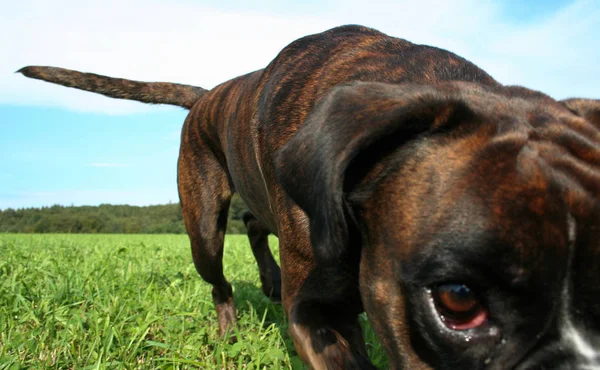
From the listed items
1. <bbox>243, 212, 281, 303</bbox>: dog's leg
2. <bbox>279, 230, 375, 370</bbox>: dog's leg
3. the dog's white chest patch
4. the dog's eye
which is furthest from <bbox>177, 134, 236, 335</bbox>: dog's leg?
the dog's white chest patch

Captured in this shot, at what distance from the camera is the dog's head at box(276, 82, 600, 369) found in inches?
78.2

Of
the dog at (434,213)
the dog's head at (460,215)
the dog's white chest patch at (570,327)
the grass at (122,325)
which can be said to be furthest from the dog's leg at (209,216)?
the dog's white chest patch at (570,327)

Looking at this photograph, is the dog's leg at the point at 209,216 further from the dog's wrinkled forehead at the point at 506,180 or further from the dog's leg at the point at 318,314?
the dog's wrinkled forehead at the point at 506,180

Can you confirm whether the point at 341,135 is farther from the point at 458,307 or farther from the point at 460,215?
the point at 458,307

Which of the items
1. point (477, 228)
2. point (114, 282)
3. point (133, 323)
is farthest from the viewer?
point (114, 282)

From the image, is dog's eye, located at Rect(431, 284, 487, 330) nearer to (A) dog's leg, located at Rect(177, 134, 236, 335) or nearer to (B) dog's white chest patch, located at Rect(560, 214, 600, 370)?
(B) dog's white chest patch, located at Rect(560, 214, 600, 370)

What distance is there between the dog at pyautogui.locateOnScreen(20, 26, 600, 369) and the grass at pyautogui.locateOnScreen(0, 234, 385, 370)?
1204mm

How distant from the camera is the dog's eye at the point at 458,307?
203 centimetres

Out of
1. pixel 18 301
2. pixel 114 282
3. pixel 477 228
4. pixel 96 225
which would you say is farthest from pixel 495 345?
pixel 96 225

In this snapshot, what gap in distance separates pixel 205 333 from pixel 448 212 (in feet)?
9.10

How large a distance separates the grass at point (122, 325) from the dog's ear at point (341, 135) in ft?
5.62

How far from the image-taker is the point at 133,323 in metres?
4.30

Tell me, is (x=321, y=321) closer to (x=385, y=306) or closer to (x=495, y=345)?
(x=385, y=306)

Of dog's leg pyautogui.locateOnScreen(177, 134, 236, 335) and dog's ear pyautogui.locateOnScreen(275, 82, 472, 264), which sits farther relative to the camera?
dog's leg pyautogui.locateOnScreen(177, 134, 236, 335)
